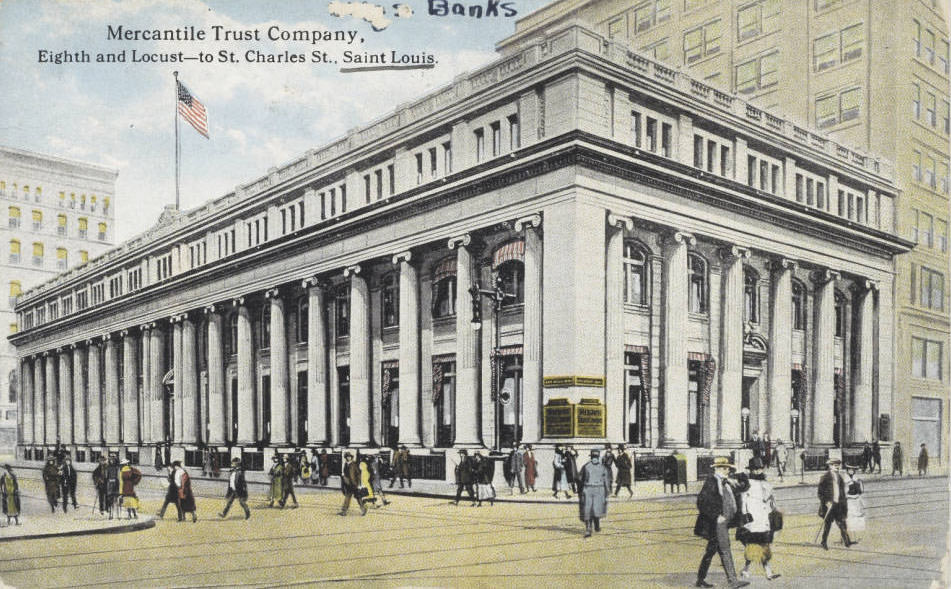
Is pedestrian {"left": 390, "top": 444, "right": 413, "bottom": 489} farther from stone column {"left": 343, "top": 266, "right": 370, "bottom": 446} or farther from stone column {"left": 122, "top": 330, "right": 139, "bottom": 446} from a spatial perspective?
stone column {"left": 122, "top": 330, "right": 139, "bottom": 446}

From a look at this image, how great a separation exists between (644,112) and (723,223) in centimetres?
501

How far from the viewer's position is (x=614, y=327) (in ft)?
90.9

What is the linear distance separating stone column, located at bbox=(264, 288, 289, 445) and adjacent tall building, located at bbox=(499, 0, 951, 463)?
18.5 metres

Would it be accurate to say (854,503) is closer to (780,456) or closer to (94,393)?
(780,456)

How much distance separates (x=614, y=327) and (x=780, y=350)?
304 inches

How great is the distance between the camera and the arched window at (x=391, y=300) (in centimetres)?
3566

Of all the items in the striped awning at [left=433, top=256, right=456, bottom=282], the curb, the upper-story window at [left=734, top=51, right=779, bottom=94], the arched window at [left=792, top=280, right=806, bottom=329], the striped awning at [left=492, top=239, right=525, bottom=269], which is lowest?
the curb

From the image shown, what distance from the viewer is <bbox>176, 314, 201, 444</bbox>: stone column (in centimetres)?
3600

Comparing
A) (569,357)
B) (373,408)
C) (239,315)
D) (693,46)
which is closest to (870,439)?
(569,357)

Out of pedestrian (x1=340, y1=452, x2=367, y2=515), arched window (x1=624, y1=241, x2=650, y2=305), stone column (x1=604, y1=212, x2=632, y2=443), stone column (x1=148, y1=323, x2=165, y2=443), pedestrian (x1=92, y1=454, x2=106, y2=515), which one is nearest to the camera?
pedestrian (x1=340, y1=452, x2=367, y2=515)

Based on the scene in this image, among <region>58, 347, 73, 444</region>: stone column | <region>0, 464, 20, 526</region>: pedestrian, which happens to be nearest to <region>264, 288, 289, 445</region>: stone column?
<region>58, 347, 73, 444</region>: stone column

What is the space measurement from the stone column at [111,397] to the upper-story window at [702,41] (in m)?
24.4

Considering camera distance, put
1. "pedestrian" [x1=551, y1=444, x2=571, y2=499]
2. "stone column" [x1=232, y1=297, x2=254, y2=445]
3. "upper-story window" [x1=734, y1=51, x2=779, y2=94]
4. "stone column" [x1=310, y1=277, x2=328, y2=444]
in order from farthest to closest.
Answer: "stone column" [x1=232, y1=297, x2=254, y2=445] → "stone column" [x1=310, y1=277, x2=328, y2=444] → "upper-story window" [x1=734, y1=51, x2=779, y2=94] → "pedestrian" [x1=551, y1=444, x2=571, y2=499]

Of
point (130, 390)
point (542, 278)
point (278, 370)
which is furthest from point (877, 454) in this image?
point (130, 390)
